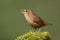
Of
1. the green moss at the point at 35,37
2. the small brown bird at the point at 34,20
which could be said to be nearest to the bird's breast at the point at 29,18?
the small brown bird at the point at 34,20

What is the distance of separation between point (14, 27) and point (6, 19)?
444 millimetres

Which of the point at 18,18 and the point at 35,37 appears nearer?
the point at 35,37

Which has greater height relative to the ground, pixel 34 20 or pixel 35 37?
pixel 34 20

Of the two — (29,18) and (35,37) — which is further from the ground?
(29,18)

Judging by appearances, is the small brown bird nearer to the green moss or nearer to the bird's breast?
the bird's breast

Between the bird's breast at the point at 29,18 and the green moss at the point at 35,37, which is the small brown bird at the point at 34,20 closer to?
the bird's breast at the point at 29,18

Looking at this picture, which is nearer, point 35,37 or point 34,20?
point 35,37

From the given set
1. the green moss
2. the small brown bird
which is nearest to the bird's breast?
the small brown bird

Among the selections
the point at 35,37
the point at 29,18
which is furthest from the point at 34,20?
the point at 35,37

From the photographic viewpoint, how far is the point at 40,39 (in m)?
4.71

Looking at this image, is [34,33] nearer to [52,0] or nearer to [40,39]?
[40,39]

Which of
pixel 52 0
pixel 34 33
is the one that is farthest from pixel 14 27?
pixel 34 33

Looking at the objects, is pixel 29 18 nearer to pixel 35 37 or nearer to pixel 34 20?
pixel 34 20

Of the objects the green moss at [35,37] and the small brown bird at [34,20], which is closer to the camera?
the green moss at [35,37]
